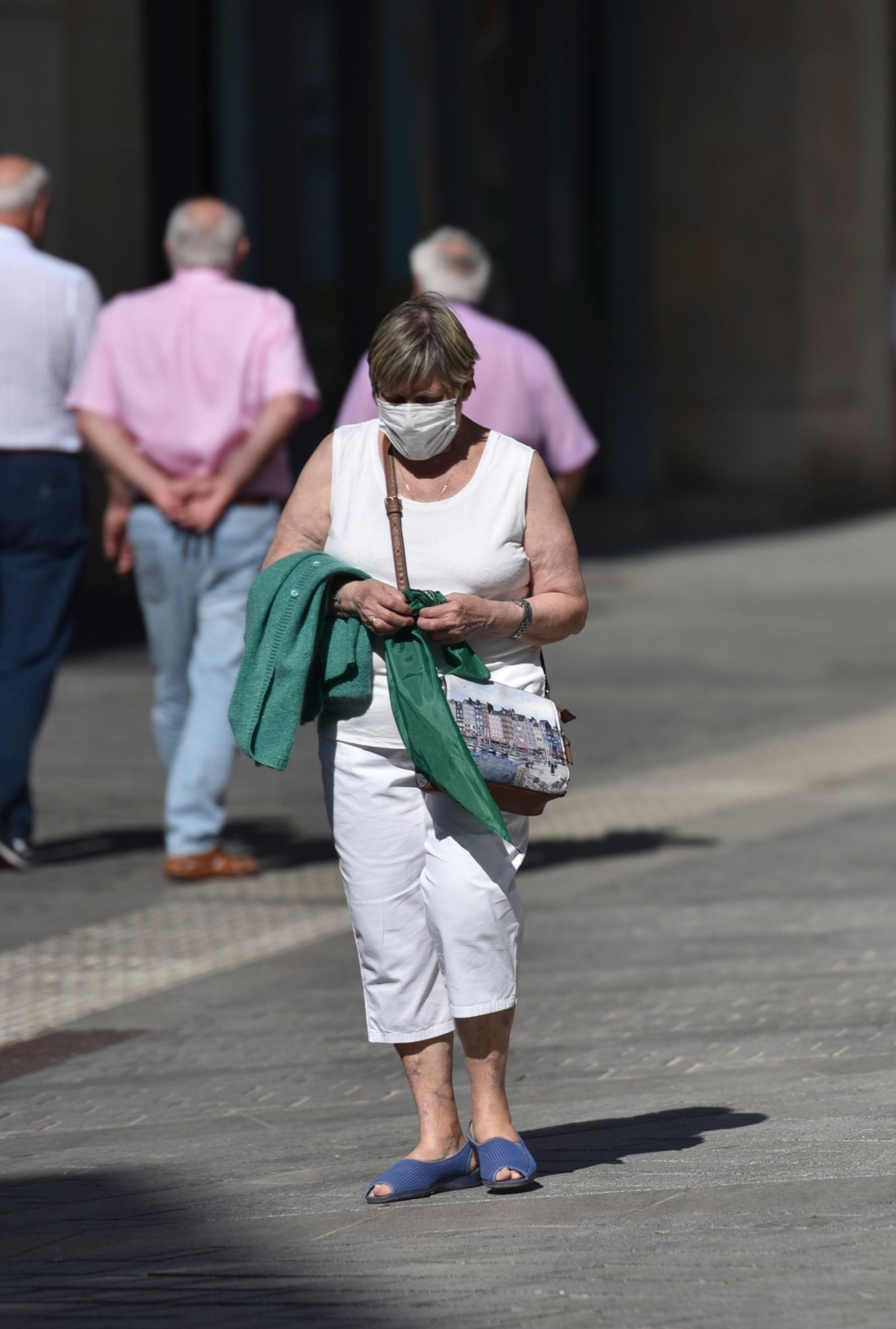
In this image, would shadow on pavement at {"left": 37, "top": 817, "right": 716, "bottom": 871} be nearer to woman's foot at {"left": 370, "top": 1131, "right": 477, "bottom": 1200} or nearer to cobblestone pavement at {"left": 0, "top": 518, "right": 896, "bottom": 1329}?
cobblestone pavement at {"left": 0, "top": 518, "right": 896, "bottom": 1329}

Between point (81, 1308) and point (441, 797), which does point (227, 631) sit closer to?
point (441, 797)

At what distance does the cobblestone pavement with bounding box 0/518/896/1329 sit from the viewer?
3.52 metres

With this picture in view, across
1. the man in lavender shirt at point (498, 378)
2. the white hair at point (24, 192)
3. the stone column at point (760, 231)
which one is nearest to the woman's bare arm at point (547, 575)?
the man in lavender shirt at point (498, 378)

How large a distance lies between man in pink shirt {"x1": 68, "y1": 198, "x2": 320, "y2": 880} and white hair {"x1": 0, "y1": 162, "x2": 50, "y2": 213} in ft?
1.53

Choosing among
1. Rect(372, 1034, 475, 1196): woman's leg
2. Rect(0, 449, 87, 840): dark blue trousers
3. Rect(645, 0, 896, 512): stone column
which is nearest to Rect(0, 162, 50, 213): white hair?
Rect(0, 449, 87, 840): dark blue trousers

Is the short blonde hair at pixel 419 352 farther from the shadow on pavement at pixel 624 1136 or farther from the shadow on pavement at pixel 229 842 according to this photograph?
the shadow on pavement at pixel 229 842

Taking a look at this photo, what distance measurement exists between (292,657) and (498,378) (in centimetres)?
298

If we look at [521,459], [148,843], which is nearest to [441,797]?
[521,459]

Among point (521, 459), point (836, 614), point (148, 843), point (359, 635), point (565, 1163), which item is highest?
point (521, 459)

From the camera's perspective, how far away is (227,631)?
6805 millimetres

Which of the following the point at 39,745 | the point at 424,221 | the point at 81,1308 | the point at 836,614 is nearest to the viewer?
the point at 81,1308

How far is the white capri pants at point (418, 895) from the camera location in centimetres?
396

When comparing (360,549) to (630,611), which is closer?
(360,549)

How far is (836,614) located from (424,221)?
5.13 m
